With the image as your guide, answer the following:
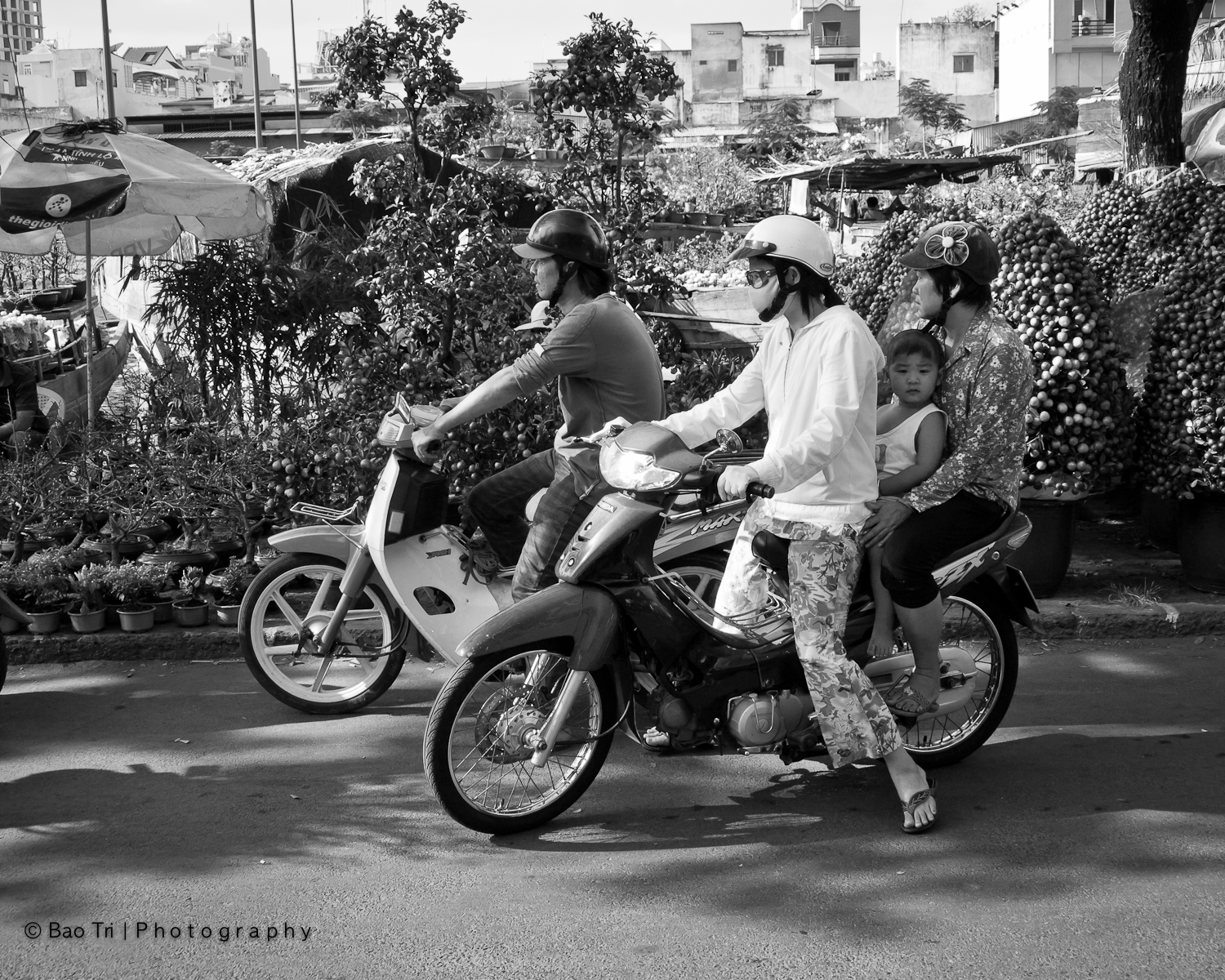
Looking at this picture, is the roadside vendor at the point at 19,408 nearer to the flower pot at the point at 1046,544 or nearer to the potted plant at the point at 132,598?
the potted plant at the point at 132,598

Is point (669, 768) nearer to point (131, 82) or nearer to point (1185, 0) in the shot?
point (1185, 0)

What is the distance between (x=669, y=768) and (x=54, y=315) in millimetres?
10135

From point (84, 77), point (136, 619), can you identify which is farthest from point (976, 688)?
point (84, 77)

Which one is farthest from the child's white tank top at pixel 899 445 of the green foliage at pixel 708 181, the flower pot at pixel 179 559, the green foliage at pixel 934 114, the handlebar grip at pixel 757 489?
the green foliage at pixel 934 114

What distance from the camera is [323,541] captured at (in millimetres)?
4930

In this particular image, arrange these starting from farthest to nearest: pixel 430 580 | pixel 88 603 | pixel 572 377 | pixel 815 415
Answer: pixel 88 603 → pixel 430 580 → pixel 572 377 → pixel 815 415

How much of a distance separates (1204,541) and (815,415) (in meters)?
3.73

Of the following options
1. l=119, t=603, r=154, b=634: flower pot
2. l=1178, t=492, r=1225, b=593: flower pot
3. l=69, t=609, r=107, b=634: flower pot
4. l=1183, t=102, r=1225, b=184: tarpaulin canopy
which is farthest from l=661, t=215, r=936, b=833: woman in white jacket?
l=1183, t=102, r=1225, b=184: tarpaulin canopy

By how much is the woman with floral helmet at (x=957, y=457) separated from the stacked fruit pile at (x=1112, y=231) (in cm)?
475

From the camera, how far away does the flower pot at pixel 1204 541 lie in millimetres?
6293

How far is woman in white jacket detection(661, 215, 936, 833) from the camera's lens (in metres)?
3.60

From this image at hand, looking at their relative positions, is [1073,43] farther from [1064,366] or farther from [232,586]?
[232,586]

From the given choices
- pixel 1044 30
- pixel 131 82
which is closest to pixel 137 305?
pixel 1044 30

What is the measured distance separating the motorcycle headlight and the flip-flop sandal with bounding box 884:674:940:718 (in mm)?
1181
